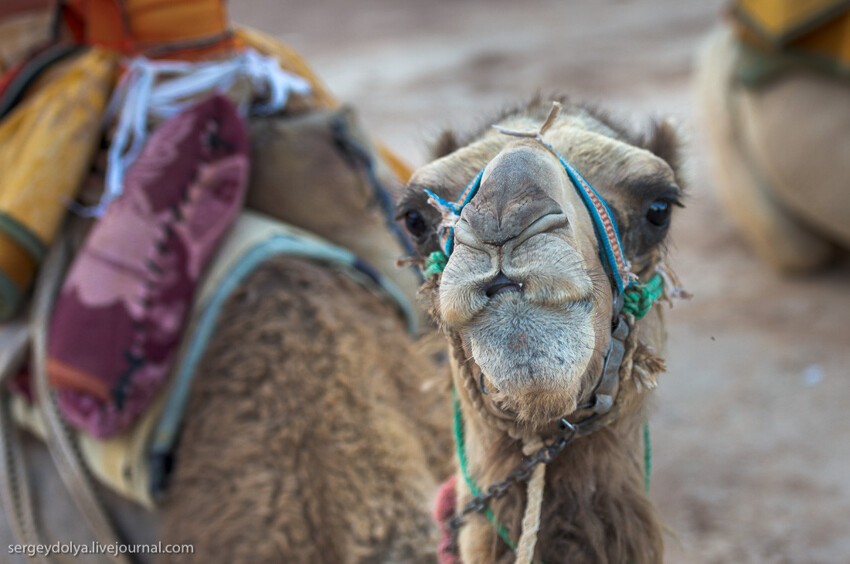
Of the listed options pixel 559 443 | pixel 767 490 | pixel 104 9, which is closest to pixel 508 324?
pixel 559 443

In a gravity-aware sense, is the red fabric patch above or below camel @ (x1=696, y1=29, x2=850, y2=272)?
above

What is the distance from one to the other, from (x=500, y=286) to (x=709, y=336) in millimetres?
3872

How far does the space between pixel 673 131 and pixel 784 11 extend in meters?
3.27

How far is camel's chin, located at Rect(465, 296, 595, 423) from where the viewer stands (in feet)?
4.04

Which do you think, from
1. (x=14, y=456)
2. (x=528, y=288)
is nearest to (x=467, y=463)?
(x=528, y=288)

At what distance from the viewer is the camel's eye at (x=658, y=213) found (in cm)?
161

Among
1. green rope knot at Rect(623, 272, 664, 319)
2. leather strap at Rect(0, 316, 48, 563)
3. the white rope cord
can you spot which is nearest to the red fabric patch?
green rope knot at Rect(623, 272, 664, 319)

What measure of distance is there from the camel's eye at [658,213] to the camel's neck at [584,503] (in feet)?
1.05

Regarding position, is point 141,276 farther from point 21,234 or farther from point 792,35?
point 792,35

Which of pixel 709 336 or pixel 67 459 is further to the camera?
pixel 709 336

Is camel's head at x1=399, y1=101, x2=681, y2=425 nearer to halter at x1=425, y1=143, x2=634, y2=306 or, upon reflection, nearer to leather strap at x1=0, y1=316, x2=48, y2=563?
halter at x1=425, y1=143, x2=634, y2=306

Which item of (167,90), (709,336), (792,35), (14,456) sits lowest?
(709,336)

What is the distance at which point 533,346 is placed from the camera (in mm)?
1233

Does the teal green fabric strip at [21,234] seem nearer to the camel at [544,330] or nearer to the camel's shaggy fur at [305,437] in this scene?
the camel's shaggy fur at [305,437]
